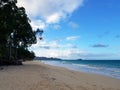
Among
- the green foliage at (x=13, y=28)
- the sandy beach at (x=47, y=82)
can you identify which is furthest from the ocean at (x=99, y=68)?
the green foliage at (x=13, y=28)

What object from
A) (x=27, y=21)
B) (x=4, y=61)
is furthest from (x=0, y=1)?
(x=27, y=21)

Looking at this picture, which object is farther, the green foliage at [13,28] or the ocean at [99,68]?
the ocean at [99,68]

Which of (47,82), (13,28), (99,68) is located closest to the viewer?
(47,82)

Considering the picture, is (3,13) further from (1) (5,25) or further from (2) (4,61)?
(2) (4,61)

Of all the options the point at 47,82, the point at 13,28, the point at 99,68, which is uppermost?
the point at 13,28

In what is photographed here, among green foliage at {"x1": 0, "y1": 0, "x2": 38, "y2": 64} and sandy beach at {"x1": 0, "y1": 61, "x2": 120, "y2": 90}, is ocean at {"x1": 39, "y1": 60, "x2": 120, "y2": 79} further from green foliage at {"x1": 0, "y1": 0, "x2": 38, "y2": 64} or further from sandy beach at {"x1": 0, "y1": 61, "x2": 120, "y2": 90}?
green foliage at {"x1": 0, "y1": 0, "x2": 38, "y2": 64}

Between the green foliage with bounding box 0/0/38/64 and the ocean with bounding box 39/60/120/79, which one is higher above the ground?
the green foliage with bounding box 0/0/38/64

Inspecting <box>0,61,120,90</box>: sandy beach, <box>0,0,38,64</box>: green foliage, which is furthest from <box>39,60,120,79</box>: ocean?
<box>0,0,38,64</box>: green foliage

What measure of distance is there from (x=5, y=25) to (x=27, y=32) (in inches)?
504

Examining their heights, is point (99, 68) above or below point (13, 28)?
below

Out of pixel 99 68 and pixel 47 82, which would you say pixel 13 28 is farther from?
pixel 99 68

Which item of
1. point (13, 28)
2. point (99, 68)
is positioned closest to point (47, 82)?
point (13, 28)

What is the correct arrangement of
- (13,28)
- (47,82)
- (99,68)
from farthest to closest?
(99,68)
(13,28)
(47,82)

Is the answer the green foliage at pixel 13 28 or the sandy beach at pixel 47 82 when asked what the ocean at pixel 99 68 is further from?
the green foliage at pixel 13 28
